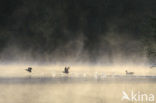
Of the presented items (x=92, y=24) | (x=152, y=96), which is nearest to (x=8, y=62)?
(x=92, y=24)

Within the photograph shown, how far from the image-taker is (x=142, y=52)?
8750mm

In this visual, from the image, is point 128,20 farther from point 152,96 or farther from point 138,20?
point 152,96

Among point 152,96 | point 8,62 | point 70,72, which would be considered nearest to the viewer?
point 152,96

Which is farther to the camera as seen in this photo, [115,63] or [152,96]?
[115,63]

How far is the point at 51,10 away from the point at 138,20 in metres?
3.28

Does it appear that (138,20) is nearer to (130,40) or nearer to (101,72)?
(130,40)

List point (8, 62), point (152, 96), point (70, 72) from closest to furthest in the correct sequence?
point (152, 96)
point (8, 62)
point (70, 72)

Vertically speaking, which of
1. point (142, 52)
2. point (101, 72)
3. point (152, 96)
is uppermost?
point (142, 52)

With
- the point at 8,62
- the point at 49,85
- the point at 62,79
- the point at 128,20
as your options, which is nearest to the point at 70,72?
the point at 62,79

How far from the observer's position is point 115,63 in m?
9.25

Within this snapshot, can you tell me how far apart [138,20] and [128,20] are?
37 cm

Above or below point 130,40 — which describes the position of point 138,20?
above

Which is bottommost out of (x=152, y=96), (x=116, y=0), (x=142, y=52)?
(x=152, y=96)

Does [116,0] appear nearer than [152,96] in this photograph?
No
